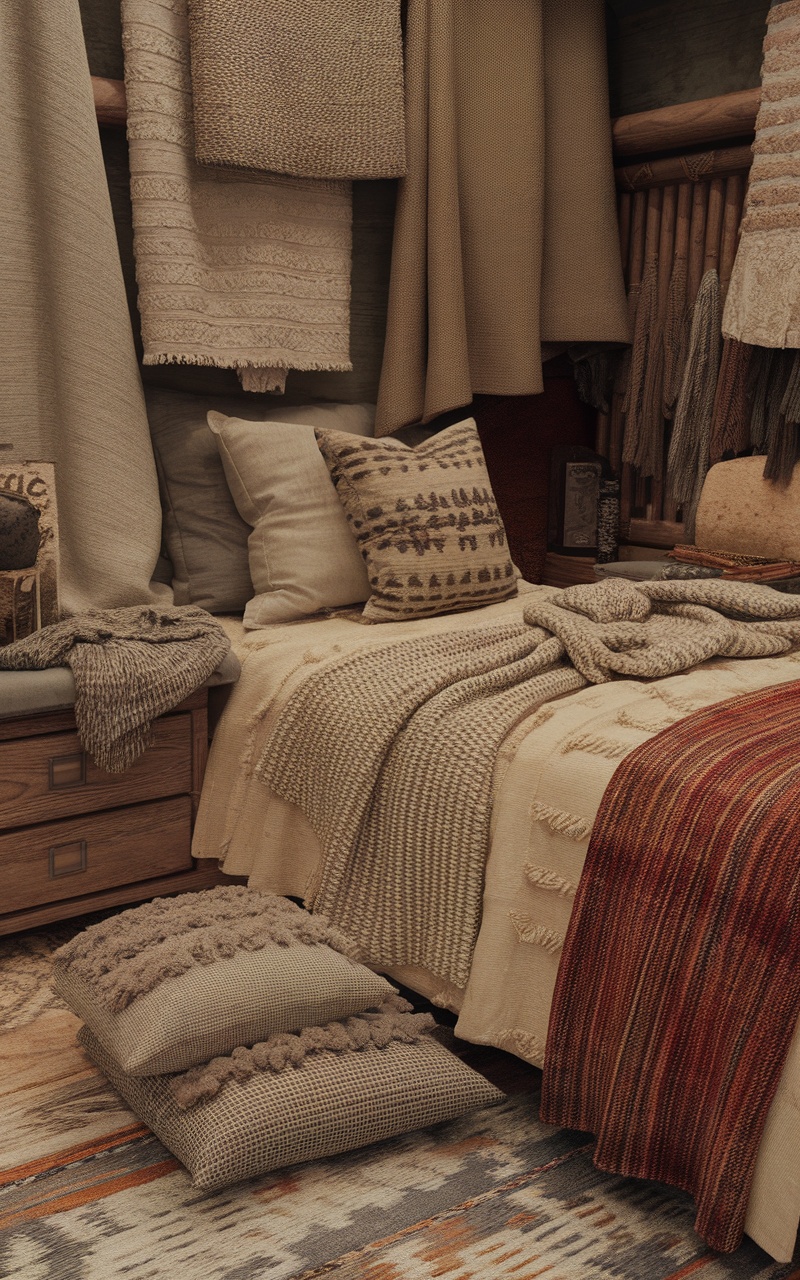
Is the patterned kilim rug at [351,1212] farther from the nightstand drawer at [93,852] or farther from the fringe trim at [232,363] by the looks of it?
the fringe trim at [232,363]

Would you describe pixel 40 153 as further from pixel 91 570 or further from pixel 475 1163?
pixel 475 1163

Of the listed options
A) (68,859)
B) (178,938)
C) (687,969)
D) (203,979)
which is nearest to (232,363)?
(68,859)

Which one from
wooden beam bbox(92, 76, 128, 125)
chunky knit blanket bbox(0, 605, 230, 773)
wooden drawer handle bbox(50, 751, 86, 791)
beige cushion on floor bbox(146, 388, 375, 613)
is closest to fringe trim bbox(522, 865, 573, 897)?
chunky knit blanket bbox(0, 605, 230, 773)

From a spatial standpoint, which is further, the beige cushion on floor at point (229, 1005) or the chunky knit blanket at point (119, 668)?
the chunky knit blanket at point (119, 668)

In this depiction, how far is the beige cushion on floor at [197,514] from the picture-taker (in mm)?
2650

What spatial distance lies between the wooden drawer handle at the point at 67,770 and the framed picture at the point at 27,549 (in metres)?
0.25

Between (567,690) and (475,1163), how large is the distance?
0.72m

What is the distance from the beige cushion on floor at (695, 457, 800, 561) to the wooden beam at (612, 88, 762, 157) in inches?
32.0

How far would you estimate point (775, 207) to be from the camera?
2705 millimetres

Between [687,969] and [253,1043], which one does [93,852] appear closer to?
[253,1043]

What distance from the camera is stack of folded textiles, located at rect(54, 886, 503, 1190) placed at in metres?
1.47

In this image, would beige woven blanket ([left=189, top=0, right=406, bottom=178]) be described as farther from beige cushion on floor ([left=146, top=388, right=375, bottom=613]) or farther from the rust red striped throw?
the rust red striped throw

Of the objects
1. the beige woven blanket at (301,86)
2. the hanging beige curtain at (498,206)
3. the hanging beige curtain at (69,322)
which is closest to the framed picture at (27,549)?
the hanging beige curtain at (69,322)

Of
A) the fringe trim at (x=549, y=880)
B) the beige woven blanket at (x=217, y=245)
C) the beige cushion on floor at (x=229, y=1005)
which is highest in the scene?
the beige woven blanket at (x=217, y=245)
